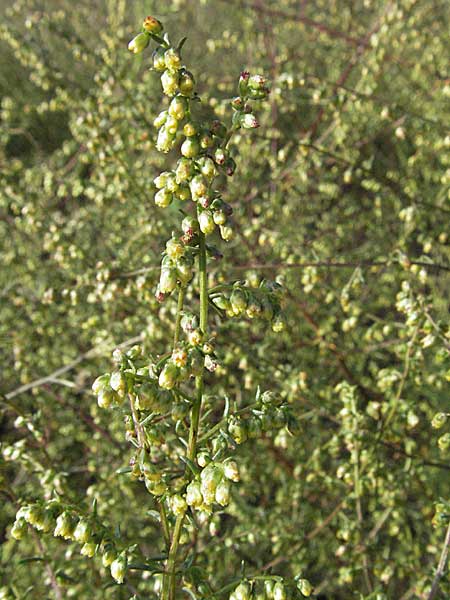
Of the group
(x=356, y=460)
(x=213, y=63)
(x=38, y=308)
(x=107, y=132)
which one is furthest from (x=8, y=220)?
(x=213, y=63)

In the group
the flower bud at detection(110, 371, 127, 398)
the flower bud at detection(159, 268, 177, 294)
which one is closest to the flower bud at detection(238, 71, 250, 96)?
the flower bud at detection(159, 268, 177, 294)

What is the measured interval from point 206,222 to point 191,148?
153 millimetres

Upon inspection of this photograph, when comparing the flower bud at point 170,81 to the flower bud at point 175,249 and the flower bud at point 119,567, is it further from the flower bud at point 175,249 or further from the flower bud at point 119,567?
the flower bud at point 119,567

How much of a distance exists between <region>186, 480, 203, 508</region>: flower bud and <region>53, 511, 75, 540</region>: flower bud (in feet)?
0.89

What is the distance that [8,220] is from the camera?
3.76m

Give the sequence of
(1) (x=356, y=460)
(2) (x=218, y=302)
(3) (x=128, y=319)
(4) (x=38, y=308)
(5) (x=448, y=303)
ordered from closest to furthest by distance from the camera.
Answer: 1. (2) (x=218, y=302)
2. (1) (x=356, y=460)
3. (3) (x=128, y=319)
4. (4) (x=38, y=308)
5. (5) (x=448, y=303)

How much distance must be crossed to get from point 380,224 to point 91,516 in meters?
2.99

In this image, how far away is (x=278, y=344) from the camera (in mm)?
3213

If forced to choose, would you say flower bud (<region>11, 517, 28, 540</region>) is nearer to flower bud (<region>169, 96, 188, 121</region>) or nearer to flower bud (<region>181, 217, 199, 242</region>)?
flower bud (<region>181, 217, 199, 242</region>)

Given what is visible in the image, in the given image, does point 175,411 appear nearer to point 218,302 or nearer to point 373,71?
point 218,302

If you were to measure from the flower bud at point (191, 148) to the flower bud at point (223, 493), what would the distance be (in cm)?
66

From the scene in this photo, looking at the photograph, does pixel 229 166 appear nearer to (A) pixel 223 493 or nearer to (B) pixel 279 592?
(A) pixel 223 493

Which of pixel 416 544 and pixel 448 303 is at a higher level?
pixel 448 303

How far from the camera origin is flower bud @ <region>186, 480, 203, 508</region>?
116 cm
